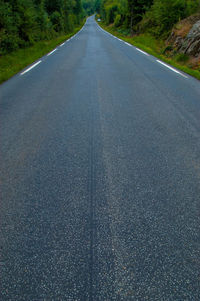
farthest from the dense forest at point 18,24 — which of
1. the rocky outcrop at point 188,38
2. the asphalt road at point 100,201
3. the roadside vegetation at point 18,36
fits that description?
the rocky outcrop at point 188,38

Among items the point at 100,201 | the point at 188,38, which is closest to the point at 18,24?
the point at 188,38

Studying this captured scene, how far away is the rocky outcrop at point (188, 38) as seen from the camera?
9512 millimetres

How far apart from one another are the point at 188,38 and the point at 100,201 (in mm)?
11979

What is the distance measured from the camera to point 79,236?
1771mm

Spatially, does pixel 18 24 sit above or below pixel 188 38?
above

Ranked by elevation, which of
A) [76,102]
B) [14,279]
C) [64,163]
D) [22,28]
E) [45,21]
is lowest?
[14,279]

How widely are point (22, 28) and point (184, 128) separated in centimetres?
1551

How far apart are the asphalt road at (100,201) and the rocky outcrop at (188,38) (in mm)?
6832

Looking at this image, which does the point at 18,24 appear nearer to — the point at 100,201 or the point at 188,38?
the point at 188,38

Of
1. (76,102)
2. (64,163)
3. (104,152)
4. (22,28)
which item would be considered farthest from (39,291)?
(22,28)

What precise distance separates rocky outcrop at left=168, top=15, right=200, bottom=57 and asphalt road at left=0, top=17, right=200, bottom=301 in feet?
22.4

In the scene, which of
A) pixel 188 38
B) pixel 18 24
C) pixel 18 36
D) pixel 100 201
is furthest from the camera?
pixel 18 36

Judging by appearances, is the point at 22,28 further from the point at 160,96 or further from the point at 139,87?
the point at 160,96

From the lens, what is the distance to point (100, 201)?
6.99 feet
